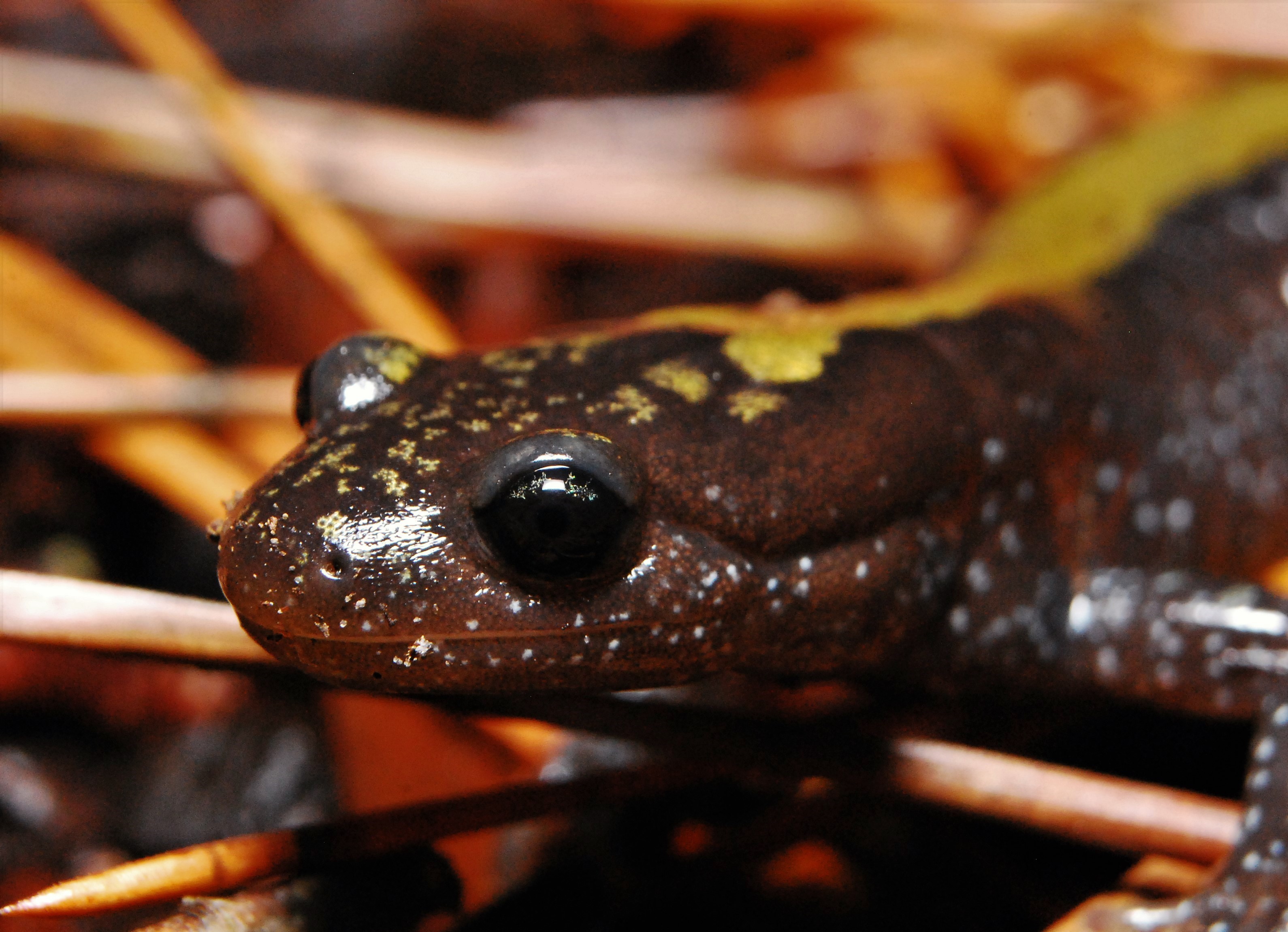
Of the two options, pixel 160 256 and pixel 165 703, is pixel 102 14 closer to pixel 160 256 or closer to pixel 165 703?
pixel 160 256

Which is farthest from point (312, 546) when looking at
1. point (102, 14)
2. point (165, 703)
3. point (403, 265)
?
point (102, 14)

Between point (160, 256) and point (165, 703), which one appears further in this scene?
point (160, 256)

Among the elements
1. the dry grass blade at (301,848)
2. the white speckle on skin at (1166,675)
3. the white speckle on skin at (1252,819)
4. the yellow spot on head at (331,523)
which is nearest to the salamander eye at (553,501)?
the yellow spot on head at (331,523)

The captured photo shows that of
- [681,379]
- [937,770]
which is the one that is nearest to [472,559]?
[681,379]

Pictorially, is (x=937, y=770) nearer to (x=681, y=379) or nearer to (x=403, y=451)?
(x=681, y=379)

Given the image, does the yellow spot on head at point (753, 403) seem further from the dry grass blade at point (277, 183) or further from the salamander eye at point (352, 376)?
the dry grass blade at point (277, 183)

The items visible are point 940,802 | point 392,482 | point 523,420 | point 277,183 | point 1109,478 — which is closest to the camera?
point 392,482
